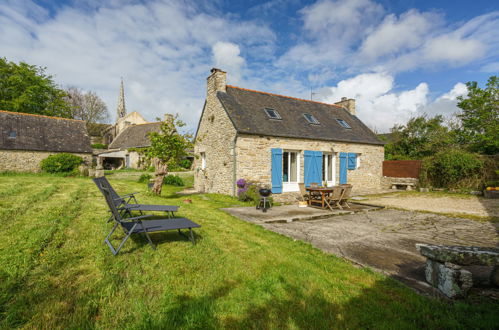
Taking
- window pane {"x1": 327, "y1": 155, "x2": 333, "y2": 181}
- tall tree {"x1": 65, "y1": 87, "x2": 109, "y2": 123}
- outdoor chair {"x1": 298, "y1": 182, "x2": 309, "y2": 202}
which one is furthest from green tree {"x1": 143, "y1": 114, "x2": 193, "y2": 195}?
tall tree {"x1": 65, "y1": 87, "x2": 109, "y2": 123}

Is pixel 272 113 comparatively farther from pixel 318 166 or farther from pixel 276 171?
pixel 318 166

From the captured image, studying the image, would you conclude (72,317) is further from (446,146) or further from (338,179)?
(446,146)

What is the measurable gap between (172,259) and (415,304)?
291 cm

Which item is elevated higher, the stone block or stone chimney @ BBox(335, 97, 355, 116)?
stone chimney @ BBox(335, 97, 355, 116)

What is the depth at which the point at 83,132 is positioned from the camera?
21922 millimetres

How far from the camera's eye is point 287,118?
12.4 meters

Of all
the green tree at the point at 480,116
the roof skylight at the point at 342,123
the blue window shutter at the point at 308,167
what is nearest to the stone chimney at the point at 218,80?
the blue window shutter at the point at 308,167

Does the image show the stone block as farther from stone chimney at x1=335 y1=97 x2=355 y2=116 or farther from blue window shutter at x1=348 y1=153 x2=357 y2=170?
stone chimney at x1=335 y1=97 x2=355 y2=116

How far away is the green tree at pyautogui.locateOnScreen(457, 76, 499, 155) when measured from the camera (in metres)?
→ 16.0

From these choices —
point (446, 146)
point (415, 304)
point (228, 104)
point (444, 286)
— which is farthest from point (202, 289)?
point (446, 146)

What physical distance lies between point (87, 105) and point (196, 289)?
44925 mm

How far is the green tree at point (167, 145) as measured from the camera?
9266 mm

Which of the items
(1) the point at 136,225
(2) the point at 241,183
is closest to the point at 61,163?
(2) the point at 241,183

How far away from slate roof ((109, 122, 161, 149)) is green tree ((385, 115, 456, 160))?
25936 millimetres
